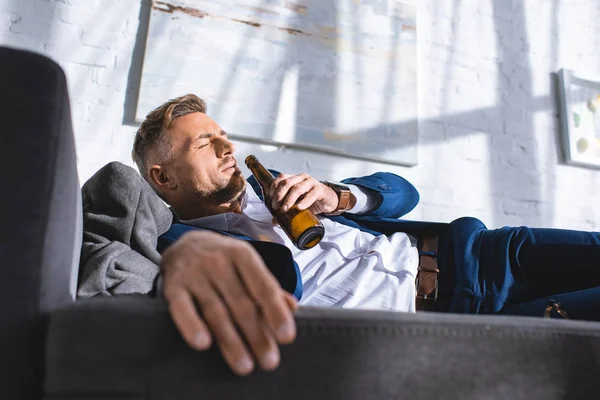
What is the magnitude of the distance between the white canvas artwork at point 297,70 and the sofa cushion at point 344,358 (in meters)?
1.50

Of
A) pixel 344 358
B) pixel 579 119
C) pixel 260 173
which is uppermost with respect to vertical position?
pixel 579 119

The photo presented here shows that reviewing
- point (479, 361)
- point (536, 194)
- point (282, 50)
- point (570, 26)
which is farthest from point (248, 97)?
point (570, 26)

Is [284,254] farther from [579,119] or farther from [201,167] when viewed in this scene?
[579,119]

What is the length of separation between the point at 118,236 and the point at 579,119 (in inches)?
91.2

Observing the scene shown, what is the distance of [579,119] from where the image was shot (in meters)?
2.47

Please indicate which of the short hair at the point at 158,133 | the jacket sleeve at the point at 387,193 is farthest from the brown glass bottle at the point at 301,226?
the short hair at the point at 158,133

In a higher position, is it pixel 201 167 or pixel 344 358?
pixel 201 167

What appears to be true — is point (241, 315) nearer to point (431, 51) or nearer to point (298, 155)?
point (298, 155)

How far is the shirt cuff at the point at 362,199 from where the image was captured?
1.43 m

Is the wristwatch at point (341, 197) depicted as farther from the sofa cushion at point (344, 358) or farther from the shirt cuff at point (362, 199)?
the sofa cushion at point (344, 358)

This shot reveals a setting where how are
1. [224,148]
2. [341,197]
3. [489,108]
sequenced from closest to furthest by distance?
[341,197], [224,148], [489,108]

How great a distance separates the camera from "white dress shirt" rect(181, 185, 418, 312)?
114cm

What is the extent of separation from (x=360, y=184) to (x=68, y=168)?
1065mm

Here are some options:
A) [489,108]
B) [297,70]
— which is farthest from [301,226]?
[489,108]
